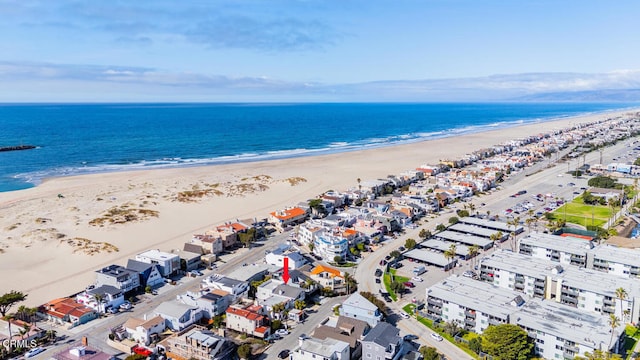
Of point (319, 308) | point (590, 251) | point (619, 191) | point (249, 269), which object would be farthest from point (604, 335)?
point (619, 191)

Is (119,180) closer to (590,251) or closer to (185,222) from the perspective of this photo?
(185,222)

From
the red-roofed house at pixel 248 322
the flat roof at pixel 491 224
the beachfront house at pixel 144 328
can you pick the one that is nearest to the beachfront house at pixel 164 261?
the beachfront house at pixel 144 328

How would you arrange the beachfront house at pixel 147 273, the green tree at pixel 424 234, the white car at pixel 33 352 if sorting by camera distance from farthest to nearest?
the green tree at pixel 424 234, the beachfront house at pixel 147 273, the white car at pixel 33 352

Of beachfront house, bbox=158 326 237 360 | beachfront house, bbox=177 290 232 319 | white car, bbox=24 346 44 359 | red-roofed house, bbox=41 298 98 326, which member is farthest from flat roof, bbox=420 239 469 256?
white car, bbox=24 346 44 359

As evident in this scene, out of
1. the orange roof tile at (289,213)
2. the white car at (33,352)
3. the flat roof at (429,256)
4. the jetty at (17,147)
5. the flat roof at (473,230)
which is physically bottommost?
the white car at (33,352)

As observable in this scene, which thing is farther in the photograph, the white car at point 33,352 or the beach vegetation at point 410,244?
the beach vegetation at point 410,244

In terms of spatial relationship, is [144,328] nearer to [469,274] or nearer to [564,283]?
[469,274]

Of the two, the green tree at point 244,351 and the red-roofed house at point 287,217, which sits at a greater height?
the red-roofed house at point 287,217

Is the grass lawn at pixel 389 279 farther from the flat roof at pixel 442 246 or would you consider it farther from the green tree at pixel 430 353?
the green tree at pixel 430 353
